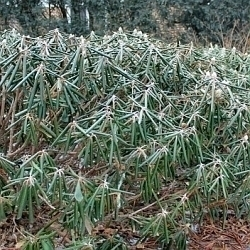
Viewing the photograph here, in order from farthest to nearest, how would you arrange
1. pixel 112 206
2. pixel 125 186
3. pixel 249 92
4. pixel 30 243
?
pixel 249 92 < pixel 125 186 < pixel 112 206 < pixel 30 243

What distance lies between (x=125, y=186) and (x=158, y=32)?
7.96 metres

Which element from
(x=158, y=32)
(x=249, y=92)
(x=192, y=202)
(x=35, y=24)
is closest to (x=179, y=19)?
(x=158, y=32)

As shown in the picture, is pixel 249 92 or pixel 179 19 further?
pixel 179 19

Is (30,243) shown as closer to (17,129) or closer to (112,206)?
(112,206)

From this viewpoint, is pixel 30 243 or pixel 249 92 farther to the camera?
pixel 249 92

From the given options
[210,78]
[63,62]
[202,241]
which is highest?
[63,62]

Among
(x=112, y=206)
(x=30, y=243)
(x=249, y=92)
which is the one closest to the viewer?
(x=30, y=243)

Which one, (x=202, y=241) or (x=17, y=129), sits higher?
(x=17, y=129)

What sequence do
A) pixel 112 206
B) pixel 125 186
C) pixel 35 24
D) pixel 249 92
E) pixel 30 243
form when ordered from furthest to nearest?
pixel 35 24 < pixel 249 92 < pixel 125 186 < pixel 112 206 < pixel 30 243

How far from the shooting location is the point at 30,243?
1.92m

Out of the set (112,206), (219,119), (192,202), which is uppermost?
(219,119)

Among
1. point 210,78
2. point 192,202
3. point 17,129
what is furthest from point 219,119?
point 17,129

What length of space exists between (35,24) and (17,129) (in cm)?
775

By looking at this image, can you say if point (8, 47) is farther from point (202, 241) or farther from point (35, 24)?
point (35, 24)
